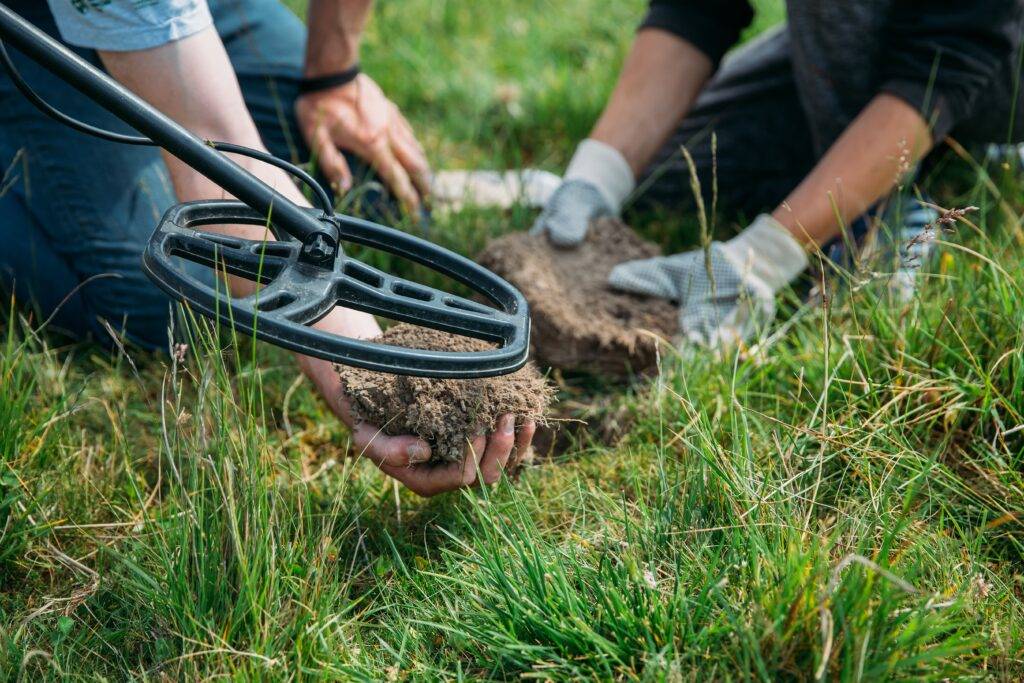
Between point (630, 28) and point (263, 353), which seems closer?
point (263, 353)

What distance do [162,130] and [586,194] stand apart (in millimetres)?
1254

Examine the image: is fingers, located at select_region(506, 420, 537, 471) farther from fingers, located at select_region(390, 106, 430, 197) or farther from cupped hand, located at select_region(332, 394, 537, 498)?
fingers, located at select_region(390, 106, 430, 197)

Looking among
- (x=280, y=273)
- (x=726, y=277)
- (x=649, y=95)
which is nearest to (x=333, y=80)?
(x=649, y=95)

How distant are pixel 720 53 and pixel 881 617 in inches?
72.6

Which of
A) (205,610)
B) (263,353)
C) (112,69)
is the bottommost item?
(263,353)

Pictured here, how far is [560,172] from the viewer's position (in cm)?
287

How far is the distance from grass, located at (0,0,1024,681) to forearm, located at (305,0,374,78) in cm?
86

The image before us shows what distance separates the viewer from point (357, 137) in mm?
2379

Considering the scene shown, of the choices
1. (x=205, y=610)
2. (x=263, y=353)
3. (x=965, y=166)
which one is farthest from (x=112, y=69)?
(x=965, y=166)

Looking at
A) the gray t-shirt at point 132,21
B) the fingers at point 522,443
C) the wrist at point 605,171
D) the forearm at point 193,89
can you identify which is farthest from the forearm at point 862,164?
the gray t-shirt at point 132,21

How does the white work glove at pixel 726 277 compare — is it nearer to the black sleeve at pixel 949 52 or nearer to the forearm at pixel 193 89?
the black sleeve at pixel 949 52

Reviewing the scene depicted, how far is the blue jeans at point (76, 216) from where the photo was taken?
2.04 meters

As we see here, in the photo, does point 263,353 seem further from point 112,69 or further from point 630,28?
point 630,28

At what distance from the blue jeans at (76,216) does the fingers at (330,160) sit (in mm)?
404
